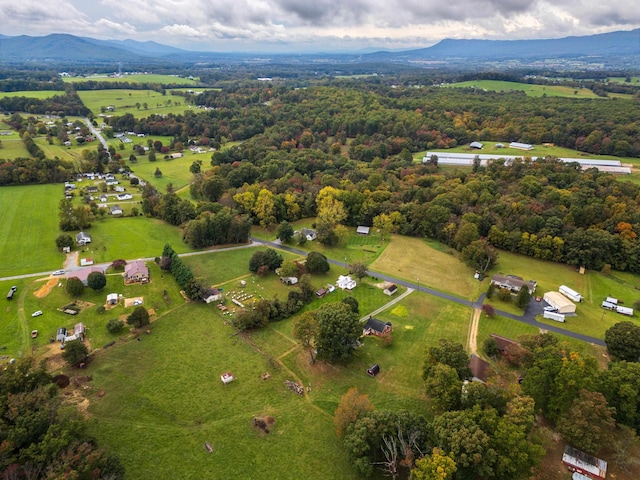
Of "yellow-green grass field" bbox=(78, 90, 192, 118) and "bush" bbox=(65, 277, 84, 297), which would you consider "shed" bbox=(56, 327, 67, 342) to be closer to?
"bush" bbox=(65, 277, 84, 297)

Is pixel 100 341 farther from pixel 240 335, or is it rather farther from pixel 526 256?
pixel 526 256

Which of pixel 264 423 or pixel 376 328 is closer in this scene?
pixel 264 423

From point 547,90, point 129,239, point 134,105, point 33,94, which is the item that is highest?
point 547,90

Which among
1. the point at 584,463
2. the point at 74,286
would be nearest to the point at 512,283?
the point at 584,463

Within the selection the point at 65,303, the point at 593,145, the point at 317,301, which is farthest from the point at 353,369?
the point at 593,145

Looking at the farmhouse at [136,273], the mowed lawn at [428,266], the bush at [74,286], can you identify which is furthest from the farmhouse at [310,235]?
the bush at [74,286]

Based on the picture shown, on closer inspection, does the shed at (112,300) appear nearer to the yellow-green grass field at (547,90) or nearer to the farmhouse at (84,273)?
the farmhouse at (84,273)

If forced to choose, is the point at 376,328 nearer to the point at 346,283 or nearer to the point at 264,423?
the point at 346,283

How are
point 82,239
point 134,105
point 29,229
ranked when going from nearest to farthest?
point 82,239
point 29,229
point 134,105
